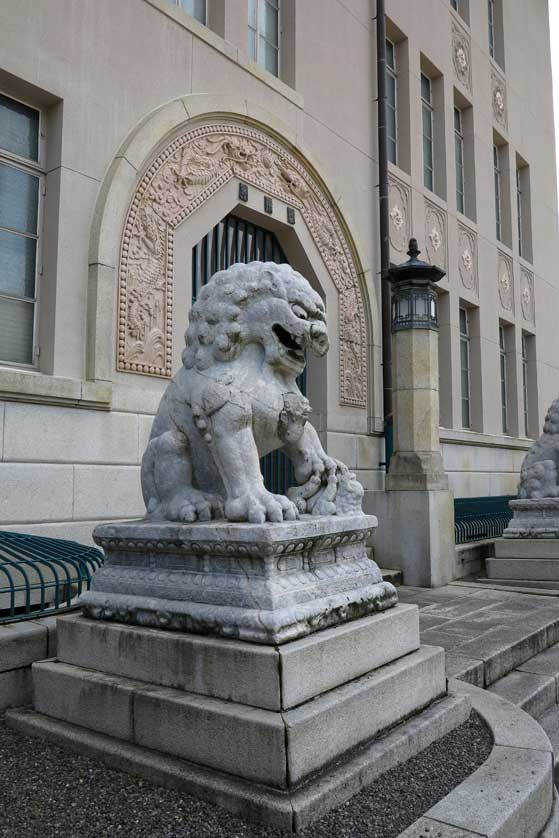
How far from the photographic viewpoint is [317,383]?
912 cm

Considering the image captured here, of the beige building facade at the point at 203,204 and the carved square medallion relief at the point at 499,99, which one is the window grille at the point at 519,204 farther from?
the beige building facade at the point at 203,204

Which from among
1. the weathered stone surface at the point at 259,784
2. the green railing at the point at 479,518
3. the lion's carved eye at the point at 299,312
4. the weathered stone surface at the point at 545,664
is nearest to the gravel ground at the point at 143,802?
the weathered stone surface at the point at 259,784

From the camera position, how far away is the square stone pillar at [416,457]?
7.96m

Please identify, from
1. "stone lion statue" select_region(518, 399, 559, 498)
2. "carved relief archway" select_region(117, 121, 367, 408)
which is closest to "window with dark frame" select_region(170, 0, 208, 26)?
"carved relief archway" select_region(117, 121, 367, 408)

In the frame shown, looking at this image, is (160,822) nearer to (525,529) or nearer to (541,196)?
(525,529)

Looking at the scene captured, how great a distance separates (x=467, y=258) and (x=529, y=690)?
35.5 feet

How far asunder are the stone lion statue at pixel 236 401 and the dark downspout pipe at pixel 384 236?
260 inches

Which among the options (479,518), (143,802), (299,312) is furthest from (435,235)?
(143,802)

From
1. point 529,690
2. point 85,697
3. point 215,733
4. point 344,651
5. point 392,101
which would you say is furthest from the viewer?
point 392,101

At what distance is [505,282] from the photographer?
15.2m

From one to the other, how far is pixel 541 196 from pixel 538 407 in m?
5.85

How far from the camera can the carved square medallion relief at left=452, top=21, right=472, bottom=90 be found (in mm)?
13797

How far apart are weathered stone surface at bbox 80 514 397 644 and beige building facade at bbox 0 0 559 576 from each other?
2.59 metres

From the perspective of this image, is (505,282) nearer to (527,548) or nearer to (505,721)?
(527,548)
